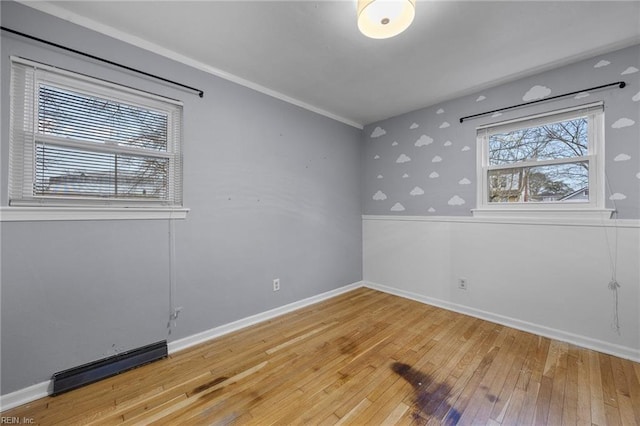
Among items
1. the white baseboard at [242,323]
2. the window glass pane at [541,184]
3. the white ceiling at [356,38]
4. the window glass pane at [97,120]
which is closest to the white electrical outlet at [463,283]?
the window glass pane at [541,184]

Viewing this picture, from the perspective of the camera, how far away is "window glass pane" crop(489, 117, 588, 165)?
2.39 meters

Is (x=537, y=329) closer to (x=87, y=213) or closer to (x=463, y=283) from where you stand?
(x=463, y=283)

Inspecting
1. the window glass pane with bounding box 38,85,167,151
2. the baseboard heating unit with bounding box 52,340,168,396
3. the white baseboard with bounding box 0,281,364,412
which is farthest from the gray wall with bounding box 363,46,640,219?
the baseboard heating unit with bounding box 52,340,168,396

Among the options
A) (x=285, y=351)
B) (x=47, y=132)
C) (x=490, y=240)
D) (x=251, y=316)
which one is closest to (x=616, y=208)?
(x=490, y=240)

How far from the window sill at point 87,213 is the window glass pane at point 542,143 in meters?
3.31

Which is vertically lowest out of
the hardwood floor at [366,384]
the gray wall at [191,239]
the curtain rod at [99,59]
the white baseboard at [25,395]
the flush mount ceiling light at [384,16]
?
the hardwood floor at [366,384]

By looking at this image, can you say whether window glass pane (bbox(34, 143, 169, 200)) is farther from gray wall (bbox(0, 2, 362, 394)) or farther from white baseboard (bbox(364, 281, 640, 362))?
white baseboard (bbox(364, 281, 640, 362))

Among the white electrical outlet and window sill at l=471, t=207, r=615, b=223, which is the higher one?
window sill at l=471, t=207, r=615, b=223

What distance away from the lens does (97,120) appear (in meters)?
1.92

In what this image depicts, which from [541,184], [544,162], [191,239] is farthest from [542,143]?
[191,239]

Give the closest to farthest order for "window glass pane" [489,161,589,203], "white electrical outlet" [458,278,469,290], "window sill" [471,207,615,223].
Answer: "window sill" [471,207,615,223]
"window glass pane" [489,161,589,203]
"white electrical outlet" [458,278,469,290]

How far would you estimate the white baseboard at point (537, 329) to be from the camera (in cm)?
213

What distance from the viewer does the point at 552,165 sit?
252 centimetres

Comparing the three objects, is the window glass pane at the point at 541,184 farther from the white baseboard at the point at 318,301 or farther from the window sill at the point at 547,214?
the white baseboard at the point at 318,301
